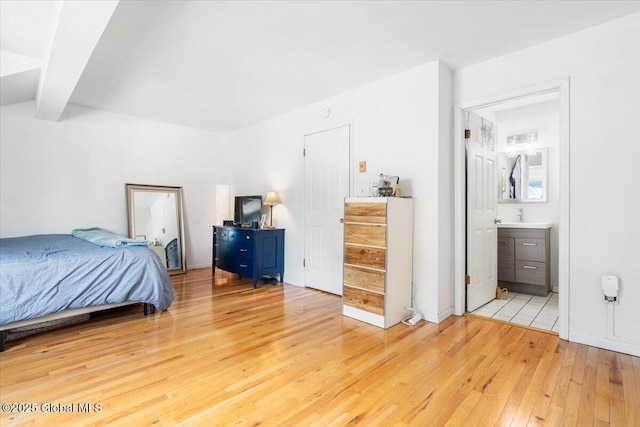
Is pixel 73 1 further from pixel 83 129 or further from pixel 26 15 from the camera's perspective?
pixel 83 129

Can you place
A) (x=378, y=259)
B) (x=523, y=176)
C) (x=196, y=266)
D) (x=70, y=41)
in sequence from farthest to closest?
(x=196, y=266), (x=523, y=176), (x=378, y=259), (x=70, y=41)

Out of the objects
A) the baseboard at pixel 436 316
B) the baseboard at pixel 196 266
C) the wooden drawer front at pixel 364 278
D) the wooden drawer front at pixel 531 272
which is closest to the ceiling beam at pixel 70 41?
the wooden drawer front at pixel 364 278

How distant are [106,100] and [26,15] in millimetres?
1991

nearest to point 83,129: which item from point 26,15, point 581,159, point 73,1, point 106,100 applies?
point 106,100

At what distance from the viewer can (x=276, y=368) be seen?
6.86 ft

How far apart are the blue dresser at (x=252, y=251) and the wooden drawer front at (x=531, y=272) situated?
122 inches

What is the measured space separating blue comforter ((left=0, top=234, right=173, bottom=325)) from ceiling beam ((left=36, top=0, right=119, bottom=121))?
1.52m

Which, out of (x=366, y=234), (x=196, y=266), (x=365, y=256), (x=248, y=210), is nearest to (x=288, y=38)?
(x=366, y=234)

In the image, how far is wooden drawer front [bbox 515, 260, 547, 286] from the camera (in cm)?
382

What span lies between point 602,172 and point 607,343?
4.17 feet

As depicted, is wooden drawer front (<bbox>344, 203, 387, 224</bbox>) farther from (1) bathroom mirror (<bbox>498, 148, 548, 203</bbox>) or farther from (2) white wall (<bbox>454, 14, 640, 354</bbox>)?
(1) bathroom mirror (<bbox>498, 148, 548, 203</bbox>)

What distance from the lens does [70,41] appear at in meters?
2.16

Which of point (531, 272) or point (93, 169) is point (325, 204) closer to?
point (531, 272)

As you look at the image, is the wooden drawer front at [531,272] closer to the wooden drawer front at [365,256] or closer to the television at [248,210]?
the wooden drawer front at [365,256]
